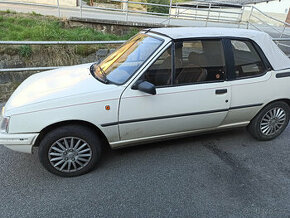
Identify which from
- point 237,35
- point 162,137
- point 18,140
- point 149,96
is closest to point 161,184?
point 162,137

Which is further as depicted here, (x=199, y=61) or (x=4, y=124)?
(x=199, y=61)

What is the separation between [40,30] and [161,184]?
5.80 metres

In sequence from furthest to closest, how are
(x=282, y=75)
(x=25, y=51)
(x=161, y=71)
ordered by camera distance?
(x=25, y=51)
(x=282, y=75)
(x=161, y=71)

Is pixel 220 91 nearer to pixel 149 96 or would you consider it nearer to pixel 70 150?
pixel 149 96

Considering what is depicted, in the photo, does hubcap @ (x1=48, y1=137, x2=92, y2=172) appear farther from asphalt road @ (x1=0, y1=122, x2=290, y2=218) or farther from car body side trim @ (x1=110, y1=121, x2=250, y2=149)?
car body side trim @ (x1=110, y1=121, x2=250, y2=149)

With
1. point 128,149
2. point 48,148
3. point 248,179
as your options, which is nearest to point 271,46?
point 248,179

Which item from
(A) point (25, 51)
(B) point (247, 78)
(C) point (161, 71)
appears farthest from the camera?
(A) point (25, 51)

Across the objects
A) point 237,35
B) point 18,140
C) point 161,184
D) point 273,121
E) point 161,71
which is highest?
point 237,35

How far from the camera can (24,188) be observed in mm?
2459

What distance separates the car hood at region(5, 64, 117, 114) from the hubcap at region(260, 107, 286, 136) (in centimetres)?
237

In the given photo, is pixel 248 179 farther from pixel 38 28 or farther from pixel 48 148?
pixel 38 28

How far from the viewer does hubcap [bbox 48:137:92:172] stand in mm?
2521

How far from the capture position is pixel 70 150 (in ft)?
8.41

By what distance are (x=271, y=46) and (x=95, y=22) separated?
5.90m
